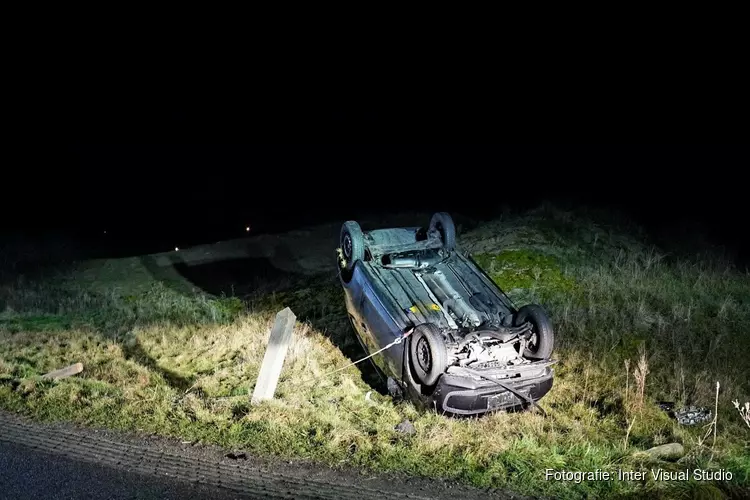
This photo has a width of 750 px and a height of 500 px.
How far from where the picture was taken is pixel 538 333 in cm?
716

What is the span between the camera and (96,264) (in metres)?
16.0

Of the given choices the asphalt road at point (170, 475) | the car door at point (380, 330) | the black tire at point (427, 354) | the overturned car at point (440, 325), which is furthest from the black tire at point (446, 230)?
the asphalt road at point (170, 475)

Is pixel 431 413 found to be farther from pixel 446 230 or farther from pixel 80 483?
pixel 80 483

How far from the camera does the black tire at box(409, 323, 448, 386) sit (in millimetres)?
6578

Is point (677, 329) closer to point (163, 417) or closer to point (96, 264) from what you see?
point (163, 417)

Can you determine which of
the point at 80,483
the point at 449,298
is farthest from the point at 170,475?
the point at 449,298

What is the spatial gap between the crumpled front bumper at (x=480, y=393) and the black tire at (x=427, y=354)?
0.39ft

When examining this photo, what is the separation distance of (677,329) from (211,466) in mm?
6767

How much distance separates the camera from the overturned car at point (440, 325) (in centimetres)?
670

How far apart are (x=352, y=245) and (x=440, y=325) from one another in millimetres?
1947

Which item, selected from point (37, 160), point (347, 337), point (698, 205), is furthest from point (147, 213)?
point (698, 205)

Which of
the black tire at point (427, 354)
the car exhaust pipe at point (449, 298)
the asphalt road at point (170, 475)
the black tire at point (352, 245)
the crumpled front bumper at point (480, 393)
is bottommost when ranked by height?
the asphalt road at point (170, 475)

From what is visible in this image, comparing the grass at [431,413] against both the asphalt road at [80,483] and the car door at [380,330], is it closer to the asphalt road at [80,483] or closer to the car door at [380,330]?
the car door at [380,330]

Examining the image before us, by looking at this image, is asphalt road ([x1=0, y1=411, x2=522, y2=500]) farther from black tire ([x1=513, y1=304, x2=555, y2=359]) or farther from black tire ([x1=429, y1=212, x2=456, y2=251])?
black tire ([x1=429, y1=212, x2=456, y2=251])
